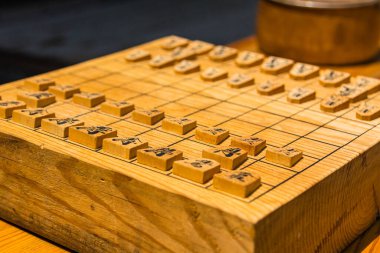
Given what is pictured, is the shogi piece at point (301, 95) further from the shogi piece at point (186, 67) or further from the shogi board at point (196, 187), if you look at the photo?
the shogi piece at point (186, 67)

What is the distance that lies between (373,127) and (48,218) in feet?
1.60

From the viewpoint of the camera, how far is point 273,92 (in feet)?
3.79

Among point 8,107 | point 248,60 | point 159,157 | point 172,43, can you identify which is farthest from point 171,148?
point 172,43

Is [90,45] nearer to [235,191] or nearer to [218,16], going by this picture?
[218,16]

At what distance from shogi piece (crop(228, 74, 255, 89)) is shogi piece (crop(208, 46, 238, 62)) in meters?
0.15

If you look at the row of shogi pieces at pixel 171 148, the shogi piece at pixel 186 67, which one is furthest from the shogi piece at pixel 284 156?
the shogi piece at pixel 186 67

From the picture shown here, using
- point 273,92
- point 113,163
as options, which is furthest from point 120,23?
point 113,163

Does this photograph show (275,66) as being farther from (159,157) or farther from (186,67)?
(159,157)

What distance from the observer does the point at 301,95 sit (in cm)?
112

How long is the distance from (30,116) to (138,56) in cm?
44

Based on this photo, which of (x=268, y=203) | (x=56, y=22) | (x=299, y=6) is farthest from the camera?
(x=56, y=22)

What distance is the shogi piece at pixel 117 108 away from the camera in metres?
1.02

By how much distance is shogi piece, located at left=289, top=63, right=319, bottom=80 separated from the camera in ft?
4.08

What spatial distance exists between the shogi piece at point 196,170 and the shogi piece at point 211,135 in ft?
0.33
